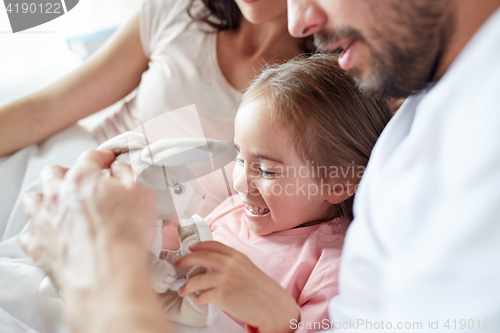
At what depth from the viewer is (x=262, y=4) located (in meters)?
1.14

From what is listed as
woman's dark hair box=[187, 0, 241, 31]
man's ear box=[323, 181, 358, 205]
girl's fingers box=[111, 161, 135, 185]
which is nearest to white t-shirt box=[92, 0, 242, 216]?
woman's dark hair box=[187, 0, 241, 31]

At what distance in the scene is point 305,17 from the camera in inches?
28.2

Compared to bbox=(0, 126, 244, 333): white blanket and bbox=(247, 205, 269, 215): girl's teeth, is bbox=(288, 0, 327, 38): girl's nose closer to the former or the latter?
bbox=(247, 205, 269, 215): girl's teeth

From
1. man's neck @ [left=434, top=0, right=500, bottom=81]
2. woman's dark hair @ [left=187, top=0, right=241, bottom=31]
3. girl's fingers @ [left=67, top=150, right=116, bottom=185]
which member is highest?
man's neck @ [left=434, top=0, right=500, bottom=81]

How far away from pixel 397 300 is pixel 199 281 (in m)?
0.36

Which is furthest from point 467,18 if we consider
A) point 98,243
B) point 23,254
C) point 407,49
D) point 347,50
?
point 23,254

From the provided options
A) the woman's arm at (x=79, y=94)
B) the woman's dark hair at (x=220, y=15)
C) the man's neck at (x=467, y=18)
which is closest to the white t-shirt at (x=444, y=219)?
the man's neck at (x=467, y=18)

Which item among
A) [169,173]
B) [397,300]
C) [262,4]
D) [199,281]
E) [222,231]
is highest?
[262,4]

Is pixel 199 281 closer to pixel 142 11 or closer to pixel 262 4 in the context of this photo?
pixel 262 4

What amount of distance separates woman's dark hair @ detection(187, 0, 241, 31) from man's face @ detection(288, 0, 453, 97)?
2.18 feet

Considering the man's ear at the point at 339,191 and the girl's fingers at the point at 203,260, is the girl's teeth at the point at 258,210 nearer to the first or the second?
the man's ear at the point at 339,191

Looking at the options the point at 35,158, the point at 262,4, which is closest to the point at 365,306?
the point at 262,4

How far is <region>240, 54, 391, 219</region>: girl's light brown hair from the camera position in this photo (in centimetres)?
99

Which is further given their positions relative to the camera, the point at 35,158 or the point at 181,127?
the point at 35,158
